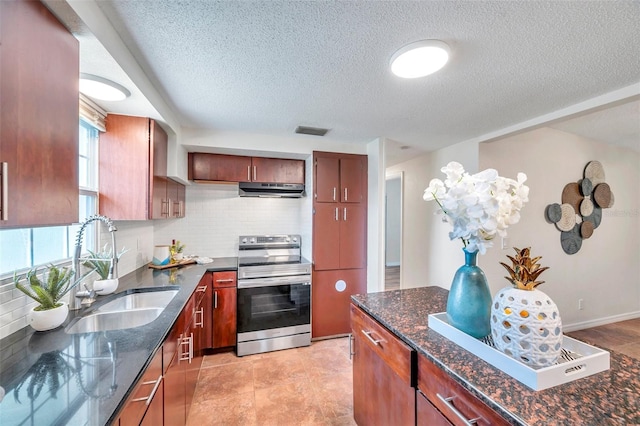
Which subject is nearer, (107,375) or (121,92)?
(107,375)

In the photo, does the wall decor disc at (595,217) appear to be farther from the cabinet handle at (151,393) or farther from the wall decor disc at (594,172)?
the cabinet handle at (151,393)

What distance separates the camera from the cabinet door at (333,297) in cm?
298

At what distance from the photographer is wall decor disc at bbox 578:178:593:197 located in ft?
10.9

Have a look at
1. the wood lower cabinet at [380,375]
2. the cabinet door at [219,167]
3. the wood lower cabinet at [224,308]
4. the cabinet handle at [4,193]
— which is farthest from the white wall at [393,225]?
the cabinet handle at [4,193]

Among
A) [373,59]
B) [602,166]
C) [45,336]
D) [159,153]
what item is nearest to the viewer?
[45,336]

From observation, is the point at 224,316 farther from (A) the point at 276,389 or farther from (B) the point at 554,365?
(B) the point at 554,365

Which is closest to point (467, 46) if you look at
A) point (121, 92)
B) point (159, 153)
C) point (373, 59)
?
point (373, 59)

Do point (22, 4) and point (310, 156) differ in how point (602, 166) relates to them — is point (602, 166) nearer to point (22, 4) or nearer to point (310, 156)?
point (310, 156)

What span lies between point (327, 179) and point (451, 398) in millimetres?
2395

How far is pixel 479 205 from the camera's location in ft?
3.22

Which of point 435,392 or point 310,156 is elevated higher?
point 310,156

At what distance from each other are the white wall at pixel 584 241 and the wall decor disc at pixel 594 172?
0.25ft

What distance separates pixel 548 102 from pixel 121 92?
9.68 ft

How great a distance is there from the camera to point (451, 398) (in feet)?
2.93
